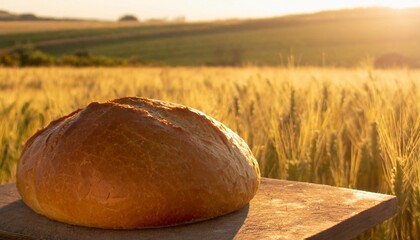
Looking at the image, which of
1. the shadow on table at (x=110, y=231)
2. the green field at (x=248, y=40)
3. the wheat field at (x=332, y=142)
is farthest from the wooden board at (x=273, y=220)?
the green field at (x=248, y=40)

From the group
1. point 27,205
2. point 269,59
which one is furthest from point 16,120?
point 269,59

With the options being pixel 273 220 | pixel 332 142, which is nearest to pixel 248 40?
pixel 332 142

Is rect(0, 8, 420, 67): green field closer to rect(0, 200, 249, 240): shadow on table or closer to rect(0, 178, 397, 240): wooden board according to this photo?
rect(0, 178, 397, 240): wooden board

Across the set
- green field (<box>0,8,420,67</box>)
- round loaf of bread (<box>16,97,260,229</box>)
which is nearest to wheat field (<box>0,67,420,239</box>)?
round loaf of bread (<box>16,97,260,229</box>)

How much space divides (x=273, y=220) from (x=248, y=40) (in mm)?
39298

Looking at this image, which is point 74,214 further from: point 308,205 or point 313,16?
point 313,16

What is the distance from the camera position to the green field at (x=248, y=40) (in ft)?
114

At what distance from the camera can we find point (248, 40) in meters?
40.3

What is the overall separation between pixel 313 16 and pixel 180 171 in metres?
55.0

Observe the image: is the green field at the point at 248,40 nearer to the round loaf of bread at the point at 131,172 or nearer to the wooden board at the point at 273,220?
the wooden board at the point at 273,220

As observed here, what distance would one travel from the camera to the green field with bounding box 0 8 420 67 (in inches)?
1373

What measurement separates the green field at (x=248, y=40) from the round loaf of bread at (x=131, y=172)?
30.7 m

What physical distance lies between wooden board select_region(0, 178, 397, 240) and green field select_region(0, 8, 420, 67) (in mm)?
30454

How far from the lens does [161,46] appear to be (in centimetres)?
4034
